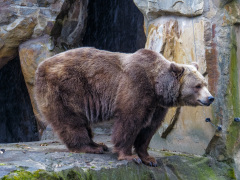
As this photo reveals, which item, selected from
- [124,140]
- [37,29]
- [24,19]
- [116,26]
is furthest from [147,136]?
[116,26]

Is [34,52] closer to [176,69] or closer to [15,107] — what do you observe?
[15,107]

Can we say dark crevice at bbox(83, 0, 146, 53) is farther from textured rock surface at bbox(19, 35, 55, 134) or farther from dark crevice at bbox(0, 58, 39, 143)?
dark crevice at bbox(0, 58, 39, 143)

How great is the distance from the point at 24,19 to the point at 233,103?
4115mm

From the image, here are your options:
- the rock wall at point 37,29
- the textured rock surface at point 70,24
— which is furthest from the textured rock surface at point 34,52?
the textured rock surface at point 70,24

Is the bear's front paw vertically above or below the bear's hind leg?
below

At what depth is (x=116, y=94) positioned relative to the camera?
425 cm

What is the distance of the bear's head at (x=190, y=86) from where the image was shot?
4066 mm

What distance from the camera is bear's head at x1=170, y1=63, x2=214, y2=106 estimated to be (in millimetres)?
4066

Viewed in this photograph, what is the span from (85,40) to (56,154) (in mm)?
4664

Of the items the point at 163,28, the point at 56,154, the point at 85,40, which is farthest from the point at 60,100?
the point at 85,40

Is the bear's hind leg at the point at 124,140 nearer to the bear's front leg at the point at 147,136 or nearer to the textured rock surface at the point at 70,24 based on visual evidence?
the bear's front leg at the point at 147,136

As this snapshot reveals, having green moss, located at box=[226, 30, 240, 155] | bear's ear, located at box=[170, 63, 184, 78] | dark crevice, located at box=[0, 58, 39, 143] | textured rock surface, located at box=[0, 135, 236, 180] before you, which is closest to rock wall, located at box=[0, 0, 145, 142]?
dark crevice, located at box=[0, 58, 39, 143]

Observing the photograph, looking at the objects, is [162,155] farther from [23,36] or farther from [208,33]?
[23,36]

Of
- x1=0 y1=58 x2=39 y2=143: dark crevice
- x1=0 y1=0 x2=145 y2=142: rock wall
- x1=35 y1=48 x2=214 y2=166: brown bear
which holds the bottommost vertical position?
x1=0 y1=58 x2=39 y2=143: dark crevice
